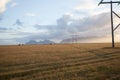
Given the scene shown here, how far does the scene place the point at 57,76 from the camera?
2300 cm

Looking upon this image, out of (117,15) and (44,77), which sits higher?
A: (117,15)

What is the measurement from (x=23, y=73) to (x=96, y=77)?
24.9ft

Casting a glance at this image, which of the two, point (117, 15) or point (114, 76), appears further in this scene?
point (117, 15)

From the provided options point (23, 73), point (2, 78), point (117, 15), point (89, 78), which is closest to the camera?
point (89, 78)

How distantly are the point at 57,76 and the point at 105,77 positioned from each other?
4152 mm

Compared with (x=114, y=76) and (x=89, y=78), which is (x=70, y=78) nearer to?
(x=89, y=78)

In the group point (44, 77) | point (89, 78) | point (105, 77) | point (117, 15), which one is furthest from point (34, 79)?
point (117, 15)

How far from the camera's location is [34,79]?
72.3ft

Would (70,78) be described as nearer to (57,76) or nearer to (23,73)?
(57,76)

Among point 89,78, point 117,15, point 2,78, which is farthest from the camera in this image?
point 117,15

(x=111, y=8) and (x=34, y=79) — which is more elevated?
(x=111, y=8)

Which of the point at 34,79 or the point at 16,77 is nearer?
the point at 34,79

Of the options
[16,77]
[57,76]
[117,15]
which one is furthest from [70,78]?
[117,15]

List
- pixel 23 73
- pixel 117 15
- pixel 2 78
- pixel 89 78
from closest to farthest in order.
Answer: pixel 89 78 → pixel 2 78 → pixel 23 73 → pixel 117 15
